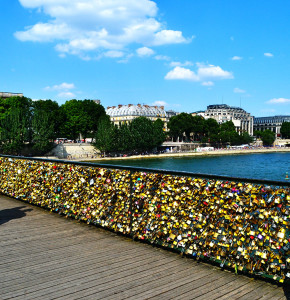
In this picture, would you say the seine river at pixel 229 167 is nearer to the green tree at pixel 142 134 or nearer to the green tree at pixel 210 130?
the green tree at pixel 142 134

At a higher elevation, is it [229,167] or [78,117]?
[78,117]

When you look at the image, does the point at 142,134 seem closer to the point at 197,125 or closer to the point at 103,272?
the point at 197,125

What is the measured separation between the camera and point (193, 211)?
5.95 meters

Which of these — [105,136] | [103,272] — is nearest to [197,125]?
[105,136]

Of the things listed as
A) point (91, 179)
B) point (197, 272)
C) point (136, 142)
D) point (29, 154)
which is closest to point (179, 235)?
point (197, 272)

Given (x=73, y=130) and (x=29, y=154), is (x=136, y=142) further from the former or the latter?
(x=29, y=154)

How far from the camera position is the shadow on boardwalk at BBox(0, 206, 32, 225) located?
9.17 meters

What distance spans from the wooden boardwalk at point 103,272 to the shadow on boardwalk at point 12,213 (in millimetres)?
1561

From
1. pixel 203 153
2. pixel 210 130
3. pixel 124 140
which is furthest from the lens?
pixel 210 130

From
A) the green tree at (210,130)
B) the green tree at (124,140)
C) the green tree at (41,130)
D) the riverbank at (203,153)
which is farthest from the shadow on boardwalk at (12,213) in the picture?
the green tree at (210,130)

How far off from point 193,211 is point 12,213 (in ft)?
19.8

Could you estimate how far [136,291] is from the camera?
468cm

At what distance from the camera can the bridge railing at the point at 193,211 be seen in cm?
498

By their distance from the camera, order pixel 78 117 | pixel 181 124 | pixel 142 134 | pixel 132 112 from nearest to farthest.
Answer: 1. pixel 78 117
2. pixel 142 134
3. pixel 181 124
4. pixel 132 112
